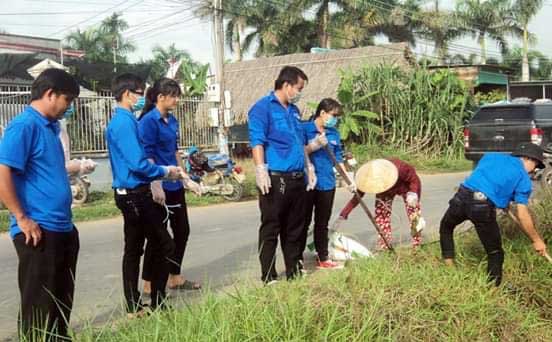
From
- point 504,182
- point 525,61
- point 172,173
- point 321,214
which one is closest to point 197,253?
point 321,214

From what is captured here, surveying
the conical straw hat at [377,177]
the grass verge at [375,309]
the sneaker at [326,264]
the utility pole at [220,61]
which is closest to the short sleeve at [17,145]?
the grass verge at [375,309]

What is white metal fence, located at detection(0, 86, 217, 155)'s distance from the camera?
40.2ft

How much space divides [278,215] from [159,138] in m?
1.12

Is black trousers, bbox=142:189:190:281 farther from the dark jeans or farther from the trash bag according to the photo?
the dark jeans

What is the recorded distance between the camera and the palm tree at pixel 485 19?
3662 centimetres

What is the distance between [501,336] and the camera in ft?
11.8

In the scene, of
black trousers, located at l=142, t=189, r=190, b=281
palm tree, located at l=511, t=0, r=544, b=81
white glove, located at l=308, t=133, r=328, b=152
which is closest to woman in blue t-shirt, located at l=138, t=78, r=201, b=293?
black trousers, located at l=142, t=189, r=190, b=281

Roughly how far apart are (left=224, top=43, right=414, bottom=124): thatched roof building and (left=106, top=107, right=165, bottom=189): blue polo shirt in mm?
15412

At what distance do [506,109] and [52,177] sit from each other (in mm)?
11930

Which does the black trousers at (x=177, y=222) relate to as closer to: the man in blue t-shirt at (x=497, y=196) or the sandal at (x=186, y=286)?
the sandal at (x=186, y=286)

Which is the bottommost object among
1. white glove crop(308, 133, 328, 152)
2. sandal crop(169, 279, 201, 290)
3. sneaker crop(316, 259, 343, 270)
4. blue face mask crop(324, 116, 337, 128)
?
sandal crop(169, 279, 201, 290)

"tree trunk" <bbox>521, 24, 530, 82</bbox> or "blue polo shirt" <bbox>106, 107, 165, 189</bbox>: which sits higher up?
"tree trunk" <bbox>521, 24, 530, 82</bbox>

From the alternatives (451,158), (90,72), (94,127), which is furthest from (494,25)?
(94,127)

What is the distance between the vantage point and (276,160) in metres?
4.94
